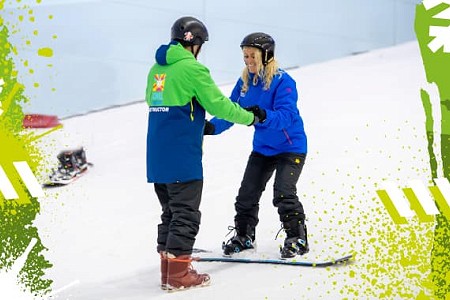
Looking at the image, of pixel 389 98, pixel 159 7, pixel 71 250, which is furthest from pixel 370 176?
pixel 159 7

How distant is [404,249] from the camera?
4164 millimetres

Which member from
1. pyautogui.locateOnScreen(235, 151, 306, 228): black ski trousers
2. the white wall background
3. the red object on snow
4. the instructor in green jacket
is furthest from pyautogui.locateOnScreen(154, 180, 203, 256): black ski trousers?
the white wall background

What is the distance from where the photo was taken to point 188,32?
3932 millimetres

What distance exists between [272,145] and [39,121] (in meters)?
4.60

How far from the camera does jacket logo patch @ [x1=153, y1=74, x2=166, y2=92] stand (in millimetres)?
3867

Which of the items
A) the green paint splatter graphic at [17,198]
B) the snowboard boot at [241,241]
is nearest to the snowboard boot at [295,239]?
the snowboard boot at [241,241]

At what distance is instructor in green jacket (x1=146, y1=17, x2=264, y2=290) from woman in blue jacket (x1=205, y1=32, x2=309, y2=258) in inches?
15.6

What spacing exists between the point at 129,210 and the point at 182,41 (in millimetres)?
2192

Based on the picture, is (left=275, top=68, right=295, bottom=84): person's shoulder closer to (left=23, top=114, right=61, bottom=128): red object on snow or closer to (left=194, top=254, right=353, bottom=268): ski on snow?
(left=194, top=254, right=353, bottom=268): ski on snow

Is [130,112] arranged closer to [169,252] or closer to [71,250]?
[71,250]

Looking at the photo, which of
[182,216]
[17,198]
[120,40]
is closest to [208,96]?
[182,216]

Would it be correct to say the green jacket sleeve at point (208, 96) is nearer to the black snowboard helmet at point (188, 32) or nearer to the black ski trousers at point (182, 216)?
the black snowboard helmet at point (188, 32)

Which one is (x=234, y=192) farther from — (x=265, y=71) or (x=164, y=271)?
(x=164, y=271)

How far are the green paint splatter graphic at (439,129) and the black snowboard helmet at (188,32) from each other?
1.51 meters
